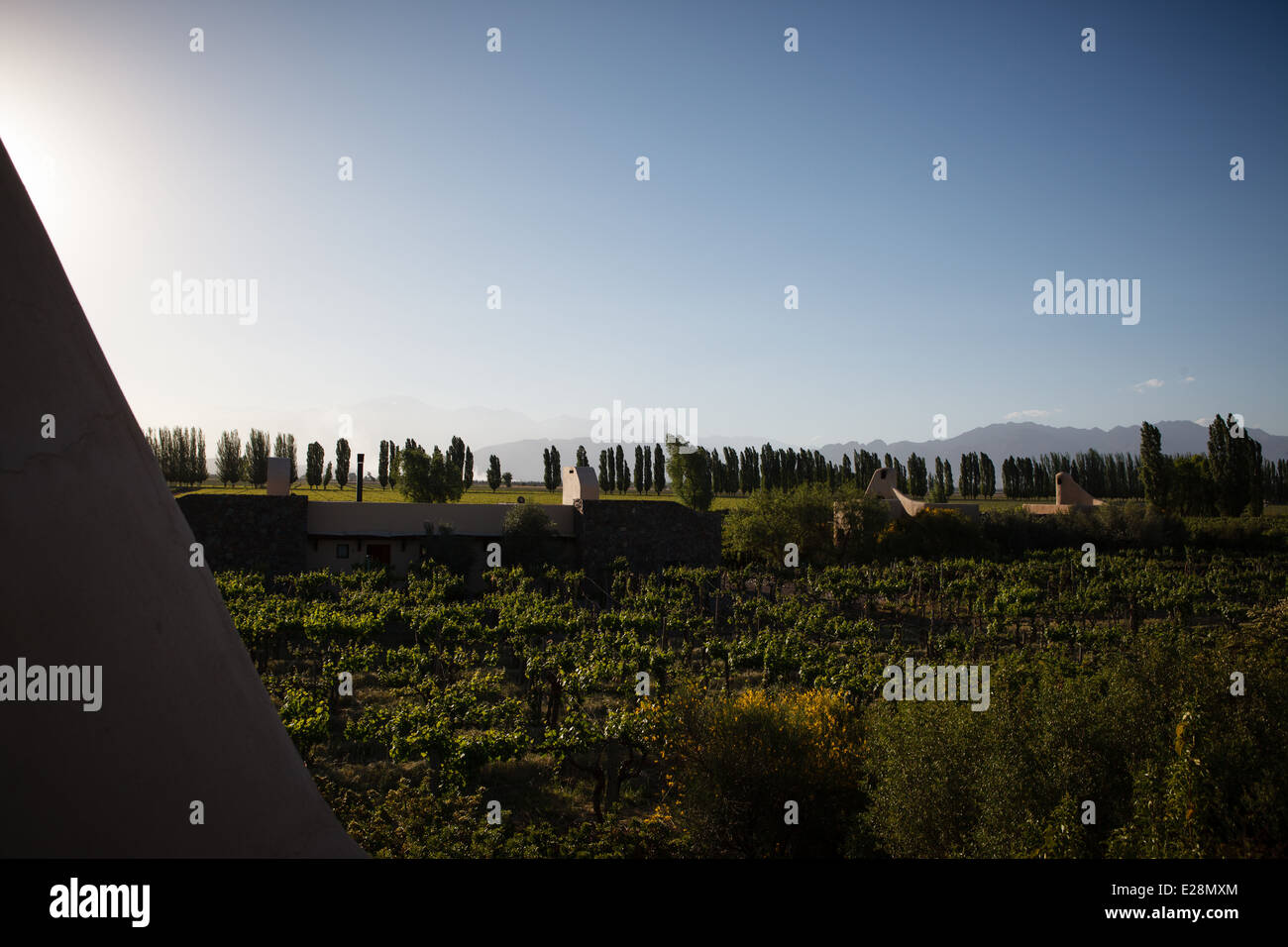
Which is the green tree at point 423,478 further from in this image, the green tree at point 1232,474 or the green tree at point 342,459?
the green tree at point 1232,474

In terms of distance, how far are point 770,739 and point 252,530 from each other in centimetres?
2318

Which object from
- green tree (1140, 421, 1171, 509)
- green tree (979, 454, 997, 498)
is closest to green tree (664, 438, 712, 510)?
green tree (1140, 421, 1171, 509)

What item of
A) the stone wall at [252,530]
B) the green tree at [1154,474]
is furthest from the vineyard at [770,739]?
the green tree at [1154,474]

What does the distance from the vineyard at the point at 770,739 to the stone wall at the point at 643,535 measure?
824 centimetres

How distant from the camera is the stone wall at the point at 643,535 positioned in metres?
28.8

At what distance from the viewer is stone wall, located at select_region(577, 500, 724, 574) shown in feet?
94.3

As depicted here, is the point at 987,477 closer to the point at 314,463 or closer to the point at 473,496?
the point at 473,496

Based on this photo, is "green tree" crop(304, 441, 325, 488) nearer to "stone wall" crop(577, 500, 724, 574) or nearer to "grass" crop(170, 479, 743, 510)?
"grass" crop(170, 479, 743, 510)

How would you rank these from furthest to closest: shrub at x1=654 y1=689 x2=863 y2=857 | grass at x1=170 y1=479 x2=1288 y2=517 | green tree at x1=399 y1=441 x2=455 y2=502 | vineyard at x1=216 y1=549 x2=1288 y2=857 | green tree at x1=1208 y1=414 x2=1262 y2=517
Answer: green tree at x1=1208 y1=414 x2=1262 y2=517 → grass at x1=170 y1=479 x2=1288 y2=517 → green tree at x1=399 y1=441 x2=455 y2=502 → shrub at x1=654 y1=689 x2=863 y2=857 → vineyard at x1=216 y1=549 x2=1288 y2=857

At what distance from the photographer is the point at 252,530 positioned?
84.9 ft

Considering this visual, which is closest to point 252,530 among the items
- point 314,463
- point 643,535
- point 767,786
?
point 643,535

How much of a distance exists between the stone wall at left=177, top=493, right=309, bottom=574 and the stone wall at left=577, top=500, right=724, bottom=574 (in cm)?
1050
